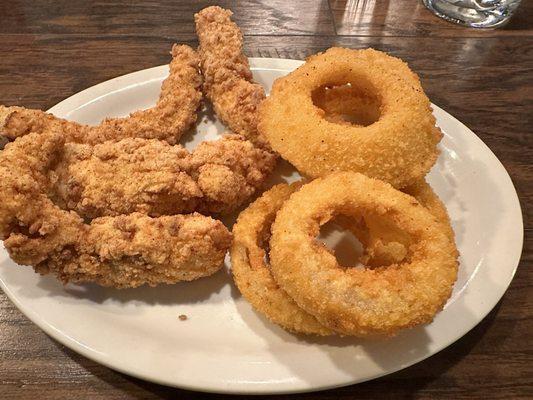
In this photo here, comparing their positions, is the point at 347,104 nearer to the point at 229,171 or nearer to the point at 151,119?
the point at 229,171

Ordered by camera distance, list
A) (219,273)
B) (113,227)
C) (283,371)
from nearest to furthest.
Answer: (283,371) → (113,227) → (219,273)

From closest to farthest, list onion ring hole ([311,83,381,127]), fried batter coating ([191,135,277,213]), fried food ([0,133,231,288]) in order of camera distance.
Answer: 1. fried food ([0,133,231,288])
2. fried batter coating ([191,135,277,213])
3. onion ring hole ([311,83,381,127])

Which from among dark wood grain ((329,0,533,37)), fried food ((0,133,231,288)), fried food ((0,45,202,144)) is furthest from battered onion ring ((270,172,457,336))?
dark wood grain ((329,0,533,37))

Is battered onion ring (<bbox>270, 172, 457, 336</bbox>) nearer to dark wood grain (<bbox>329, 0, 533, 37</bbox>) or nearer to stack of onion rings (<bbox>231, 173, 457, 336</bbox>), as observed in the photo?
stack of onion rings (<bbox>231, 173, 457, 336</bbox>)

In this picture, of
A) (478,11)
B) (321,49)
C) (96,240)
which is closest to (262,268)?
(96,240)

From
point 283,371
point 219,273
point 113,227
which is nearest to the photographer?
point 283,371

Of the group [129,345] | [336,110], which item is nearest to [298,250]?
[129,345]

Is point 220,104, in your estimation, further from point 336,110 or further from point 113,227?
point 113,227
